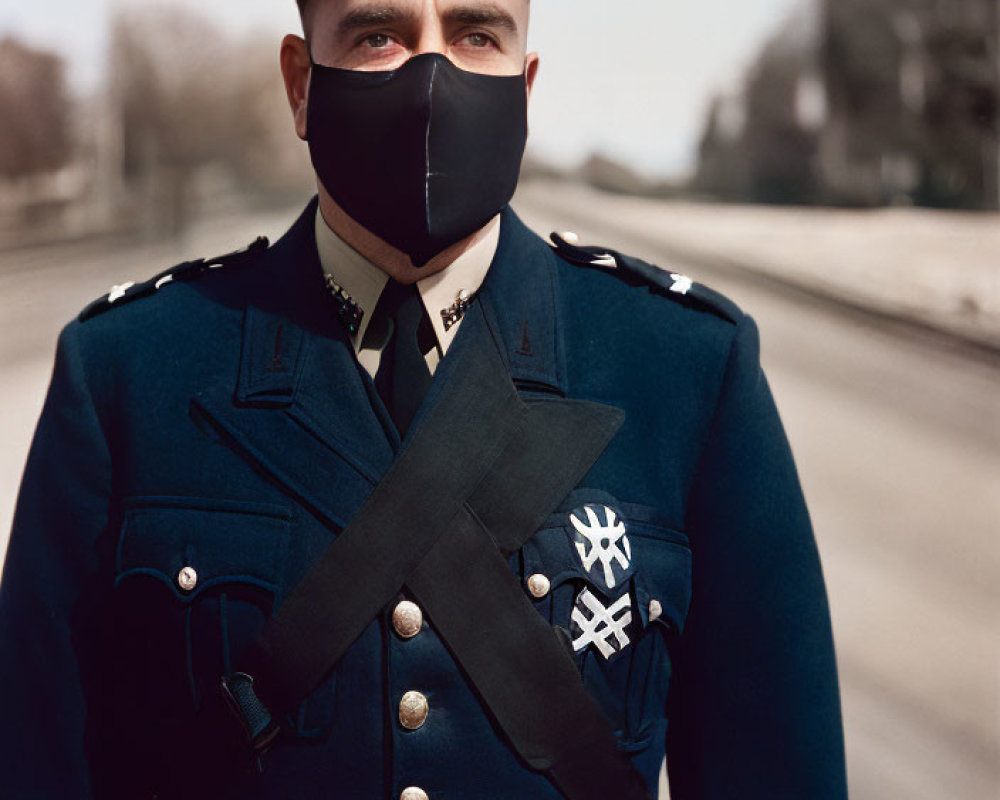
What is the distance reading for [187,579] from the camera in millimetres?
1854

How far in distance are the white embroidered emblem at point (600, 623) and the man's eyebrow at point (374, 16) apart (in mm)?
965

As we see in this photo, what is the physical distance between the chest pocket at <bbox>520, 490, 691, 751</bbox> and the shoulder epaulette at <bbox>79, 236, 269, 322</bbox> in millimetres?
812

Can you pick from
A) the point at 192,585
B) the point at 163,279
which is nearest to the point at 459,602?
the point at 192,585

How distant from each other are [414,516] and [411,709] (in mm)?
290

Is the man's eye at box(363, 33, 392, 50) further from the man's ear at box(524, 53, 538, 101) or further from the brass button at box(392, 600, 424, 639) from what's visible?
the brass button at box(392, 600, 424, 639)

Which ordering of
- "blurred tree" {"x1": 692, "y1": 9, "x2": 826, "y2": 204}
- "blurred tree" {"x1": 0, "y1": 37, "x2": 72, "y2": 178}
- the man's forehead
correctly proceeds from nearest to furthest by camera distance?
the man's forehead < "blurred tree" {"x1": 0, "y1": 37, "x2": 72, "y2": 178} < "blurred tree" {"x1": 692, "y1": 9, "x2": 826, "y2": 204}

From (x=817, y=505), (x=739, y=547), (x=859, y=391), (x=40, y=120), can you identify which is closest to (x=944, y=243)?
(x=859, y=391)

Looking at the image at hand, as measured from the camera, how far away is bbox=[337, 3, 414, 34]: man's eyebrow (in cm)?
190

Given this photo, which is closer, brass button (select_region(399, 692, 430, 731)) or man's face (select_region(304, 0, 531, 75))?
brass button (select_region(399, 692, 430, 731))

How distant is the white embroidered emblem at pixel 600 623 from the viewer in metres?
1.86

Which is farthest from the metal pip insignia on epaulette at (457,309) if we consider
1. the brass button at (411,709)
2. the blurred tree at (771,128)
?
the blurred tree at (771,128)

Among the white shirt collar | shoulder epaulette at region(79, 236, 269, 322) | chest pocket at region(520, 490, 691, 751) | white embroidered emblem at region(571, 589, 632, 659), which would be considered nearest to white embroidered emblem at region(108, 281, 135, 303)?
shoulder epaulette at region(79, 236, 269, 322)

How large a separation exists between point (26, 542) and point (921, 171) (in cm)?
1989

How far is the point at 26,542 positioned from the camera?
2.00 m
